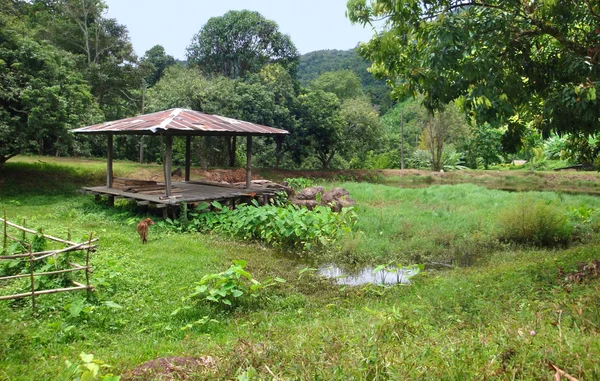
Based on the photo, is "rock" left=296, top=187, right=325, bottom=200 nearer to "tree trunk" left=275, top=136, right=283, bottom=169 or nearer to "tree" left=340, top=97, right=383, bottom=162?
"tree trunk" left=275, top=136, right=283, bottom=169

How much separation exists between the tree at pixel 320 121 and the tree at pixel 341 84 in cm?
1613

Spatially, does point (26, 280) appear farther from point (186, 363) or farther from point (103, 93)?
point (103, 93)

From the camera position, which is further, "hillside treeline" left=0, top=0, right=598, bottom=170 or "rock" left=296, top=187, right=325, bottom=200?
"hillside treeline" left=0, top=0, right=598, bottom=170

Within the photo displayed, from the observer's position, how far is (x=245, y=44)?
31375 millimetres

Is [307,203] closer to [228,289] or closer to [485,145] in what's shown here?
[228,289]

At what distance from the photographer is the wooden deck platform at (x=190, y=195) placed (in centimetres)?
1159

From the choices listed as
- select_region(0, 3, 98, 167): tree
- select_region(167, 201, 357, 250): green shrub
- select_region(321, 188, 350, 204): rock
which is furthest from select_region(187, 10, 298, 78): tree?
select_region(167, 201, 357, 250): green shrub

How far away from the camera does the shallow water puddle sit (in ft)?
26.0

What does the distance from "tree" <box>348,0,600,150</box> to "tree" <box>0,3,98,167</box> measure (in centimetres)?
1086

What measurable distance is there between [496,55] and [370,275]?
4.29 m

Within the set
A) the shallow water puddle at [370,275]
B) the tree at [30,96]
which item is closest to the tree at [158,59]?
the tree at [30,96]

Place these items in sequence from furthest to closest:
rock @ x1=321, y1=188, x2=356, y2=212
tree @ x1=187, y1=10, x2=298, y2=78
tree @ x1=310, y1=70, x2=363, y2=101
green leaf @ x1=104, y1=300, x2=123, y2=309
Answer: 1. tree @ x1=310, y1=70, x2=363, y2=101
2. tree @ x1=187, y1=10, x2=298, y2=78
3. rock @ x1=321, y1=188, x2=356, y2=212
4. green leaf @ x1=104, y1=300, x2=123, y2=309

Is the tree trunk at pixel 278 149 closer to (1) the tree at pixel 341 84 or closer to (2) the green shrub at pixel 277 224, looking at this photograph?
(2) the green shrub at pixel 277 224

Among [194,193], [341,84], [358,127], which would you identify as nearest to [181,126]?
[194,193]
